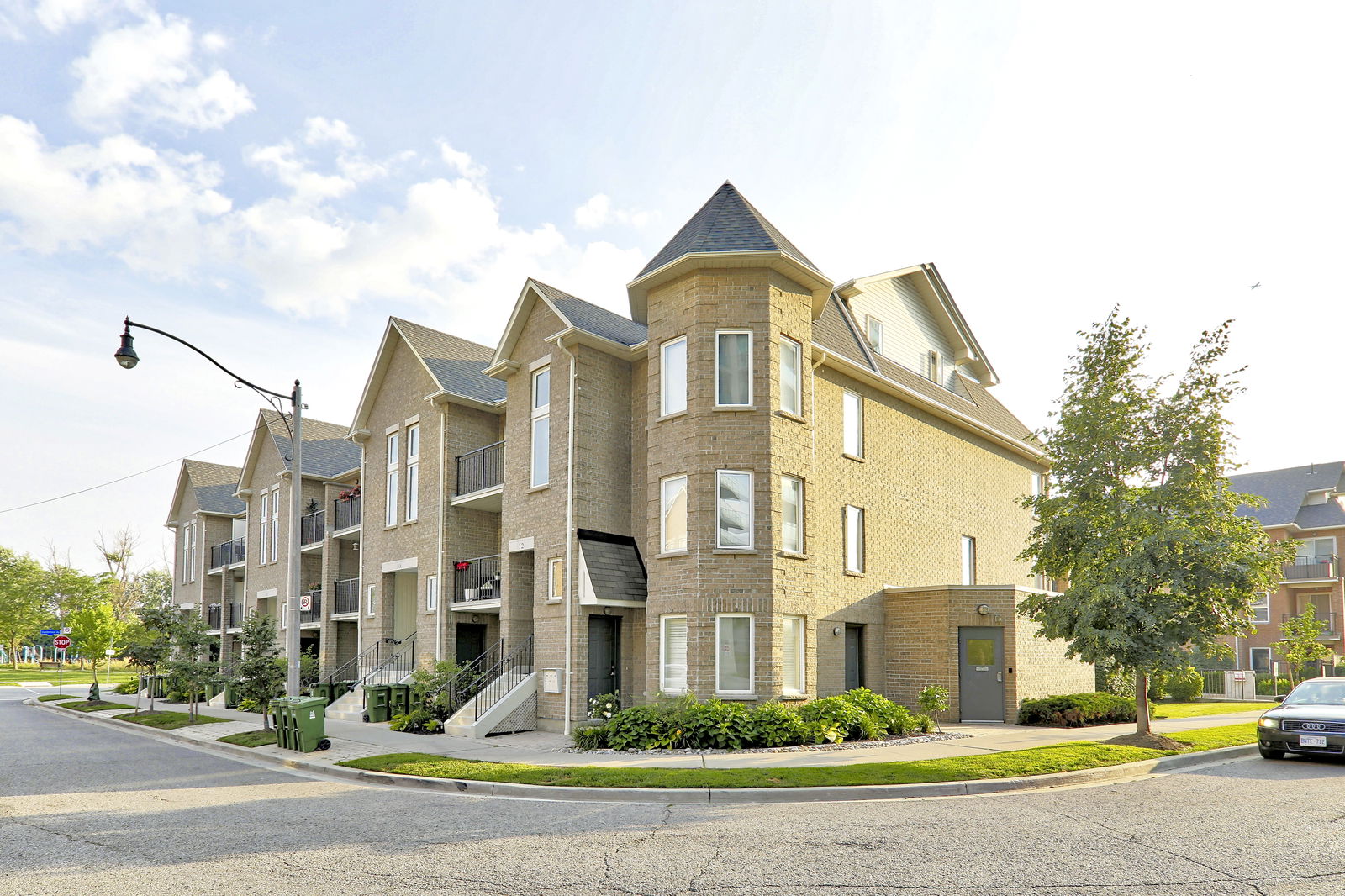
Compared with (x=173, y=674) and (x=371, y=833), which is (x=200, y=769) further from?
(x=173, y=674)

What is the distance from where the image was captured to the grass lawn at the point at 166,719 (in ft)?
80.1

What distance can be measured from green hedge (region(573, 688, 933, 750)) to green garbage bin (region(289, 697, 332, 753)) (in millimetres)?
4689

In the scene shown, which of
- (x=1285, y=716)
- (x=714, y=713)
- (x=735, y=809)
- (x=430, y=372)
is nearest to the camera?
(x=735, y=809)

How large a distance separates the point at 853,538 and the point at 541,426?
767cm

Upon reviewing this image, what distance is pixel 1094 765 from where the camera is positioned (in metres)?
13.5

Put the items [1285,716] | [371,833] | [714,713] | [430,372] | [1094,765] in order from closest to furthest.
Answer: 1. [371,833]
2. [1094,765]
3. [1285,716]
4. [714,713]
5. [430,372]

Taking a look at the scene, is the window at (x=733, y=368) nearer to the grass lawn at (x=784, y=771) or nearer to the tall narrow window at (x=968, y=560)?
the grass lawn at (x=784, y=771)

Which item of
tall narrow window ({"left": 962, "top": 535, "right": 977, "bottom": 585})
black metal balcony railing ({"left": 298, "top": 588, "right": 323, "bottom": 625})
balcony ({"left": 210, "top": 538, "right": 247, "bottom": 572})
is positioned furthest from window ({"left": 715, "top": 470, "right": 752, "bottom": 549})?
balcony ({"left": 210, "top": 538, "right": 247, "bottom": 572})

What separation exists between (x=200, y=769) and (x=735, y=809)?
9.88 m

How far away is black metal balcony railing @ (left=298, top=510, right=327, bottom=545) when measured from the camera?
3284 centimetres

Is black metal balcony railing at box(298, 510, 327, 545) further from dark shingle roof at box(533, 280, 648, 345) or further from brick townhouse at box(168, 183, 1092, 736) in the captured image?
dark shingle roof at box(533, 280, 648, 345)

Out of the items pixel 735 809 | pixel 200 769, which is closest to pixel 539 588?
pixel 200 769

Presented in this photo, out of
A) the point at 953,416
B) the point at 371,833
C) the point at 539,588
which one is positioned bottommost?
the point at 371,833

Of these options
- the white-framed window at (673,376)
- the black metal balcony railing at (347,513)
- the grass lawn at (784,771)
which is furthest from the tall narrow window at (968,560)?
the black metal balcony railing at (347,513)
